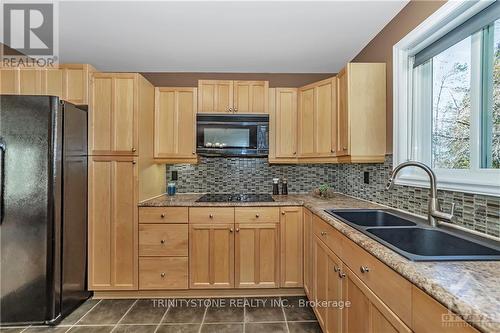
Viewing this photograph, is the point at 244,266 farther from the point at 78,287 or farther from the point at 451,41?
the point at 451,41

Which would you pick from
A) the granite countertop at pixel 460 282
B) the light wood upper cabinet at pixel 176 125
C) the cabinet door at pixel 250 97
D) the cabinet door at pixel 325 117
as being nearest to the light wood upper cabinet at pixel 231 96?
the cabinet door at pixel 250 97

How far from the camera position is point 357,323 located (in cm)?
123

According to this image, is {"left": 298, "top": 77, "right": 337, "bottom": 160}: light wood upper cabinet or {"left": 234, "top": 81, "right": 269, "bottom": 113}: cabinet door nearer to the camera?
{"left": 298, "top": 77, "right": 337, "bottom": 160}: light wood upper cabinet

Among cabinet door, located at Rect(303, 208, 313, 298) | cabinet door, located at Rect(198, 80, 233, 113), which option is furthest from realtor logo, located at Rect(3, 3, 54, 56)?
cabinet door, located at Rect(303, 208, 313, 298)

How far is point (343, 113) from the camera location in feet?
7.24

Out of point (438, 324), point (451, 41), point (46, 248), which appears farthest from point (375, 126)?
point (46, 248)

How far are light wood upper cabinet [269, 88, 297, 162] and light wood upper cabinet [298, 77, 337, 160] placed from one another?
3.0 inches

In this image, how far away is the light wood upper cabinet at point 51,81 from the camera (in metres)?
2.25

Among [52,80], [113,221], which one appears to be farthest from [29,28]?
[113,221]

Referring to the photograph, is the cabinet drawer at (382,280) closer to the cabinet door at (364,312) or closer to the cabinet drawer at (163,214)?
the cabinet door at (364,312)

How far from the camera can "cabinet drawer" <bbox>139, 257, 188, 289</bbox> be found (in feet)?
7.70

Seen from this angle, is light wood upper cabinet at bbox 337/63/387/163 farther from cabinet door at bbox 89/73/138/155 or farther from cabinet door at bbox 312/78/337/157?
cabinet door at bbox 89/73/138/155

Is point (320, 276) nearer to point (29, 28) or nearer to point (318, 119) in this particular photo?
point (318, 119)

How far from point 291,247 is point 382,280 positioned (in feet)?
4.74
